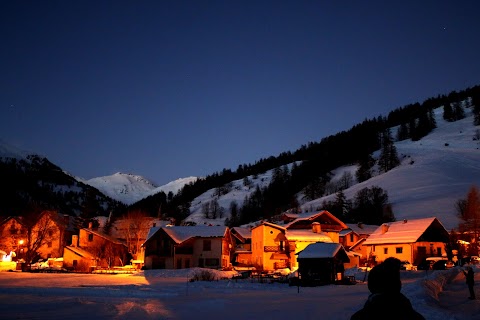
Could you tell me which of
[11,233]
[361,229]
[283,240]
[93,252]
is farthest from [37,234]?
[361,229]

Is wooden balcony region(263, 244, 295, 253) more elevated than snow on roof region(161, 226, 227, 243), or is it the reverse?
snow on roof region(161, 226, 227, 243)

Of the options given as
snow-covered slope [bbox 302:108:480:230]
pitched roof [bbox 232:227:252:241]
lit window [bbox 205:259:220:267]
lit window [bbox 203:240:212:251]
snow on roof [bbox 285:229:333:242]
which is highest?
snow-covered slope [bbox 302:108:480:230]

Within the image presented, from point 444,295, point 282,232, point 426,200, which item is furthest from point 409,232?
point 426,200

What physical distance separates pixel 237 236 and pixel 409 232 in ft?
108

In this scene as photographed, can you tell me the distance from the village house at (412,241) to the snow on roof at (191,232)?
2360 centimetres

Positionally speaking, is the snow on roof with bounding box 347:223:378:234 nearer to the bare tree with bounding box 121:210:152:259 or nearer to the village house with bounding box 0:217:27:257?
the bare tree with bounding box 121:210:152:259

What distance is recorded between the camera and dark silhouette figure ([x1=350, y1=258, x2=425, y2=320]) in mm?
4145

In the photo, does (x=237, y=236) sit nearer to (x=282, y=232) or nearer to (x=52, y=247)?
(x=282, y=232)

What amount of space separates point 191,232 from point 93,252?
17804 millimetres

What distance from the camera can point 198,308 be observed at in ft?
75.6

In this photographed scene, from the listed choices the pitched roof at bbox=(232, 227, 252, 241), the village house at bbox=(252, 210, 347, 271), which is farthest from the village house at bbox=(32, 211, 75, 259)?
the village house at bbox=(252, 210, 347, 271)

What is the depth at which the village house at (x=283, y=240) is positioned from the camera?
66688 mm

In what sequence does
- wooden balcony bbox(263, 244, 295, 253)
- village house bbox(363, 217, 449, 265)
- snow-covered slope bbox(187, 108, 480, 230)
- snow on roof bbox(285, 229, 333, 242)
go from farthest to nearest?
snow-covered slope bbox(187, 108, 480, 230) → snow on roof bbox(285, 229, 333, 242) → wooden balcony bbox(263, 244, 295, 253) → village house bbox(363, 217, 449, 265)

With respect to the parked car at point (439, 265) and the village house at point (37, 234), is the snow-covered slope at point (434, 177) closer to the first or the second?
the parked car at point (439, 265)
